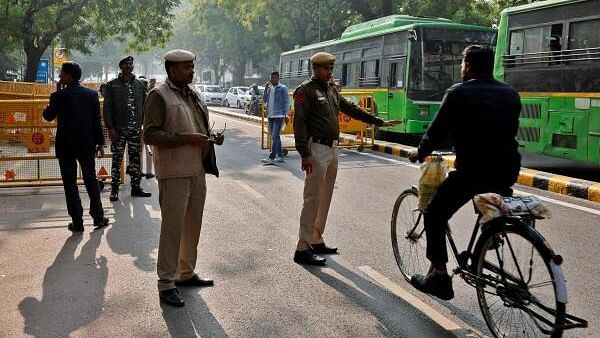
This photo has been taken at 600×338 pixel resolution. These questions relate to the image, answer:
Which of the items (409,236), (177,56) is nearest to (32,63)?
(177,56)

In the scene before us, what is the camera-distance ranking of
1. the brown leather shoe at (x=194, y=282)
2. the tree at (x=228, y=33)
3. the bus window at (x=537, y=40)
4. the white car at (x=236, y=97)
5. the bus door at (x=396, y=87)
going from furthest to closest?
the tree at (x=228, y=33) → the white car at (x=236, y=97) → the bus door at (x=396, y=87) → the bus window at (x=537, y=40) → the brown leather shoe at (x=194, y=282)

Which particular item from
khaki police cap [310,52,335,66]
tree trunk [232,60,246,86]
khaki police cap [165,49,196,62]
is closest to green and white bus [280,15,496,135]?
khaki police cap [310,52,335,66]

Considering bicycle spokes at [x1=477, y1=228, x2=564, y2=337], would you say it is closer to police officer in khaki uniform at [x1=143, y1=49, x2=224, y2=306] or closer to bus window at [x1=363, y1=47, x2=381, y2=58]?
police officer in khaki uniform at [x1=143, y1=49, x2=224, y2=306]

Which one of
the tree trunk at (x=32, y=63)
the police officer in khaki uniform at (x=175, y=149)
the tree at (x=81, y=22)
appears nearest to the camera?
the police officer in khaki uniform at (x=175, y=149)

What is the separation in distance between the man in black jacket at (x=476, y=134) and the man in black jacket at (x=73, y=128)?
4.00 meters

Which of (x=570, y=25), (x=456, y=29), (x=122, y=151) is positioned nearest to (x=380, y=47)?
(x=456, y=29)

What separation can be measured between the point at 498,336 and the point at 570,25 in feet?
27.2

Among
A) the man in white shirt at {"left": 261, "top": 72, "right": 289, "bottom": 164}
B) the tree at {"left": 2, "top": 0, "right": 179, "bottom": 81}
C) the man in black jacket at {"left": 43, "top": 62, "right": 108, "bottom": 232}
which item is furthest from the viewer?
the tree at {"left": 2, "top": 0, "right": 179, "bottom": 81}

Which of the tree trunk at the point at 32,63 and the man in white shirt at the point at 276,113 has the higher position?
the tree trunk at the point at 32,63

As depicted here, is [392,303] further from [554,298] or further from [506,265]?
[554,298]

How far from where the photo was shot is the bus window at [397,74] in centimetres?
1626

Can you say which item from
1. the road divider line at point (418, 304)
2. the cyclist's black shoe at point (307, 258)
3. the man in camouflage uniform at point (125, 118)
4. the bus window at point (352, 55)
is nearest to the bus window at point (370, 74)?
the bus window at point (352, 55)

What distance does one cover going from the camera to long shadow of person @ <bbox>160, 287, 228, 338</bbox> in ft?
13.5

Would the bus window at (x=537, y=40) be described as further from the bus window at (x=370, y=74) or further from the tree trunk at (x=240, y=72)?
the tree trunk at (x=240, y=72)
